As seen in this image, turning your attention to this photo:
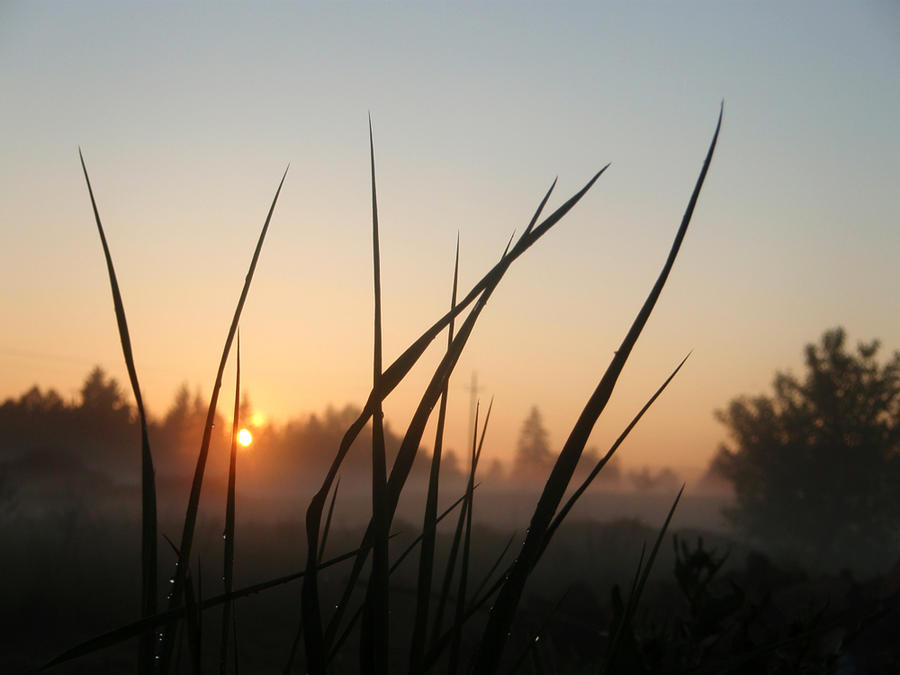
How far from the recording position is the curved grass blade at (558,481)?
0.56 metres

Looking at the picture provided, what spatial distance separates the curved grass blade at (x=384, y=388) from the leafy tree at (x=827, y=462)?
3769cm

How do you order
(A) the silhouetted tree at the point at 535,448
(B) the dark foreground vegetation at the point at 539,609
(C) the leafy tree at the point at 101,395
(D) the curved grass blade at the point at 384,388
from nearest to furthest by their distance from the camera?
(D) the curved grass blade at the point at 384,388 < (B) the dark foreground vegetation at the point at 539,609 < (C) the leafy tree at the point at 101,395 < (A) the silhouetted tree at the point at 535,448

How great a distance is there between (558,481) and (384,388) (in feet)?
0.45

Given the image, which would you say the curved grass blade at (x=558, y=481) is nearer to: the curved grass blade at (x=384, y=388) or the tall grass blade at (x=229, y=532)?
the curved grass blade at (x=384, y=388)

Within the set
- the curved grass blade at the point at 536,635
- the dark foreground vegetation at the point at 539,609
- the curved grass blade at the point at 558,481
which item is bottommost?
the dark foreground vegetation at the point at 539,609

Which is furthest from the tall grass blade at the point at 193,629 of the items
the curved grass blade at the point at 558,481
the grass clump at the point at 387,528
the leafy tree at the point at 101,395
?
the leafy tree at the point at 101,395

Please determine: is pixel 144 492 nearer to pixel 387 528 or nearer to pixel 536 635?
pixel 387 528

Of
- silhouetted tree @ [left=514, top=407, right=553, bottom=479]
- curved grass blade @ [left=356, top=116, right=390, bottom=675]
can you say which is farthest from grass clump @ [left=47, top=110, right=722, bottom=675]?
silhouetted tree @ [left=514, top=407, right=553, bottom=479]

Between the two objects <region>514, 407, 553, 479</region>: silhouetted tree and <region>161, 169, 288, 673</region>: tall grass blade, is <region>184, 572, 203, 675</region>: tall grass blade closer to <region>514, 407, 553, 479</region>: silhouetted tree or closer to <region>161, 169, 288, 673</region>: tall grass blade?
<region>161, 169, 288, 673</region>: tall grass blade

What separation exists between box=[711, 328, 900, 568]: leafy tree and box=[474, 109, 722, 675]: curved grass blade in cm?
3772

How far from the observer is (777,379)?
1500 inches

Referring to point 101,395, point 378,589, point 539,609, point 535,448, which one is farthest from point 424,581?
point 535,448

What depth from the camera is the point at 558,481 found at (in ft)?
1.86

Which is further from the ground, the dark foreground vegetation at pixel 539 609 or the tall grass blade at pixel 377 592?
the tall grass blade at pixel 377 592
